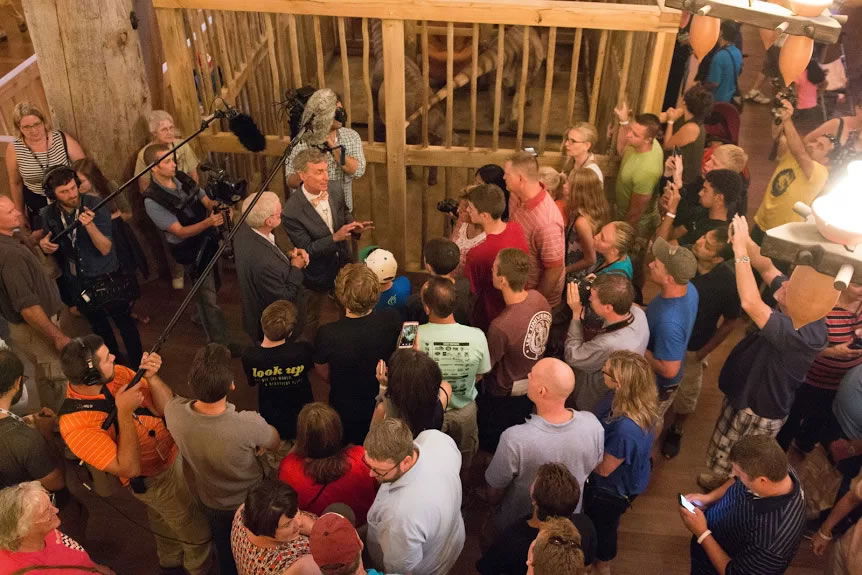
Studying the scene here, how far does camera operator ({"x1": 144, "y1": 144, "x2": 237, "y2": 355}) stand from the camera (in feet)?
13.8

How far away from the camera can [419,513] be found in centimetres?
245

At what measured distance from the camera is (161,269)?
17.4 ft

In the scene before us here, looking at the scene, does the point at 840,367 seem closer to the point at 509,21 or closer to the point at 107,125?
the point at 509,21

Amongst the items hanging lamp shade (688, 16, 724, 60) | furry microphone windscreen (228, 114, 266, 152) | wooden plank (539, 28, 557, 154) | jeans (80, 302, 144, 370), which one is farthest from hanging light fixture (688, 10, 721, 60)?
jeans (80, 302, 144, 370)

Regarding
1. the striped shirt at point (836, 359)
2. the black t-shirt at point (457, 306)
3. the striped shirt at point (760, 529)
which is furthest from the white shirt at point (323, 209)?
the striped shirt at point (836, 359)

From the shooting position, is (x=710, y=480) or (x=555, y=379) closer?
(x=555, y=379)

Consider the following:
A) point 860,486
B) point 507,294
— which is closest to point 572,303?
point 507,294

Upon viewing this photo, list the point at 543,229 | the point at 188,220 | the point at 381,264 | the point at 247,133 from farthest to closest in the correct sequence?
the point at 247,133, the point at 188,220, the point at 543,229, the point at 381,264

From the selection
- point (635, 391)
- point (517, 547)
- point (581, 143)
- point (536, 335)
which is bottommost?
point (517, 547)

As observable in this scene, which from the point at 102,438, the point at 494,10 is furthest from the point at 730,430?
the point at 102,438

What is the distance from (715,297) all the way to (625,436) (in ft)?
4.07

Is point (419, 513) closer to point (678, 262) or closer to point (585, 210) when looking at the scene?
point (678, 262)

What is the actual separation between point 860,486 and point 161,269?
4620 millimetres

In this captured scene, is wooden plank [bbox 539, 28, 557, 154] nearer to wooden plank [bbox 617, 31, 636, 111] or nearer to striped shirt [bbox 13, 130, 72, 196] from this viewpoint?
wooden plank [bbox 617, 31, 636, 111]
